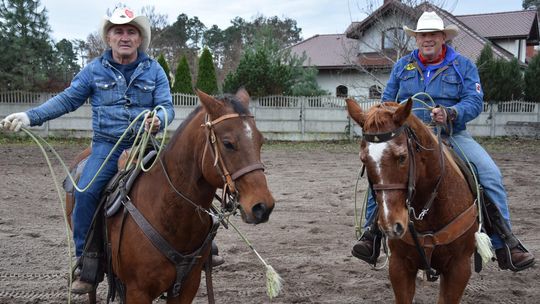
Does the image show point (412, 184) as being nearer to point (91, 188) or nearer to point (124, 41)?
point (91, 188)

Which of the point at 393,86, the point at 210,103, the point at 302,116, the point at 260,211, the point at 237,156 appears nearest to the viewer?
the point at 260,211

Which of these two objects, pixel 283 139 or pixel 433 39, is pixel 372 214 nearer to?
pixel 433 39

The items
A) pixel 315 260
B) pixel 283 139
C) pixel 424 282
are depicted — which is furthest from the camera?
pixel 283 139

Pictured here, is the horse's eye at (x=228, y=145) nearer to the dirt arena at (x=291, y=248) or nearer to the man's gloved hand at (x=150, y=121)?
the man's gloved hand at (x=150, y=121)

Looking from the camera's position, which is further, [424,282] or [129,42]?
[424,282]

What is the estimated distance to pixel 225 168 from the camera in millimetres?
2730

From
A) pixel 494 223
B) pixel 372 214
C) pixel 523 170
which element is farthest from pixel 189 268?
pixel 523 170

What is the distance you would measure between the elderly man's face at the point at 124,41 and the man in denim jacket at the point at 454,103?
2.38 meters

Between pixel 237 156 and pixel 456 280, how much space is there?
2090mm

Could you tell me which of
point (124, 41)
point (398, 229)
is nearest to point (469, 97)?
point (398, 229)

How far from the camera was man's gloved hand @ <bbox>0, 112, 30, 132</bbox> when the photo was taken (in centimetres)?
340

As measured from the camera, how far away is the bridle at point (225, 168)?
2.65 m

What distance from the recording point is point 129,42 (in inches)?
152

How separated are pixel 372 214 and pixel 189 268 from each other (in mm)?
1824
